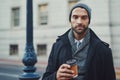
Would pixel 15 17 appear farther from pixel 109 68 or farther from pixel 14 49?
pixel 109 68

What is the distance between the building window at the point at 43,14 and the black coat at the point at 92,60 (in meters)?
20.0

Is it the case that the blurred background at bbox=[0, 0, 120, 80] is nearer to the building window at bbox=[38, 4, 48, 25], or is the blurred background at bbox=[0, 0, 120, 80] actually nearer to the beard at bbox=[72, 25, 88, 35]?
the building window at bbox=[38, 4, 48, 25]

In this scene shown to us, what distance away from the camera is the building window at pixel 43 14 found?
22.7 meters

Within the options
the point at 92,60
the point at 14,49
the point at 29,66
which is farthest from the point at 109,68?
the point at 14,49

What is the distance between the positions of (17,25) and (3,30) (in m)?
1.64

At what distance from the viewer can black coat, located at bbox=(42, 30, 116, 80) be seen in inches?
101

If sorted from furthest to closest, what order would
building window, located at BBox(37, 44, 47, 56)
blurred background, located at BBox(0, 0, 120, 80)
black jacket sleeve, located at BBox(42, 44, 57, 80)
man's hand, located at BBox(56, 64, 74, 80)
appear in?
building window, located at BBox(37, 44, 47, 56), blurred background, located at BBox(0, 0, 120, 80), black jacket sleeve, located at BBox(42, 44, 57, 80), man's hand, located at BBox(56, 64, 74, 80)

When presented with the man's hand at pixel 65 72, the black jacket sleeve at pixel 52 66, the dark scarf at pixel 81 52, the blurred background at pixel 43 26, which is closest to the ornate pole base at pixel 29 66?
the black jacket sleeve at pixel 52 66

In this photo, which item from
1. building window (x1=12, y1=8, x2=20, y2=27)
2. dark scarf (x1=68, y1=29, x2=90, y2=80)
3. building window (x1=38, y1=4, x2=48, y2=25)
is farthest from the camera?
building window (x1=12, y1=8, x2=20, y2=27)

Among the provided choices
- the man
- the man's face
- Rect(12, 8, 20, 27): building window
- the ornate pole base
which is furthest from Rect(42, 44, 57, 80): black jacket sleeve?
Rect(12, 8, 20, 27): building window

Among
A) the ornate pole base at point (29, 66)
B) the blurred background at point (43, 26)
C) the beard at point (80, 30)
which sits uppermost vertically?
the blurred background at point (43, 26)

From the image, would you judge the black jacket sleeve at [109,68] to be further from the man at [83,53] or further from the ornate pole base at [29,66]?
the ornate pole base at [29,66]

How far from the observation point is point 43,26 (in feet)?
74.1

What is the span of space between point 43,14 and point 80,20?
66.6 feet
